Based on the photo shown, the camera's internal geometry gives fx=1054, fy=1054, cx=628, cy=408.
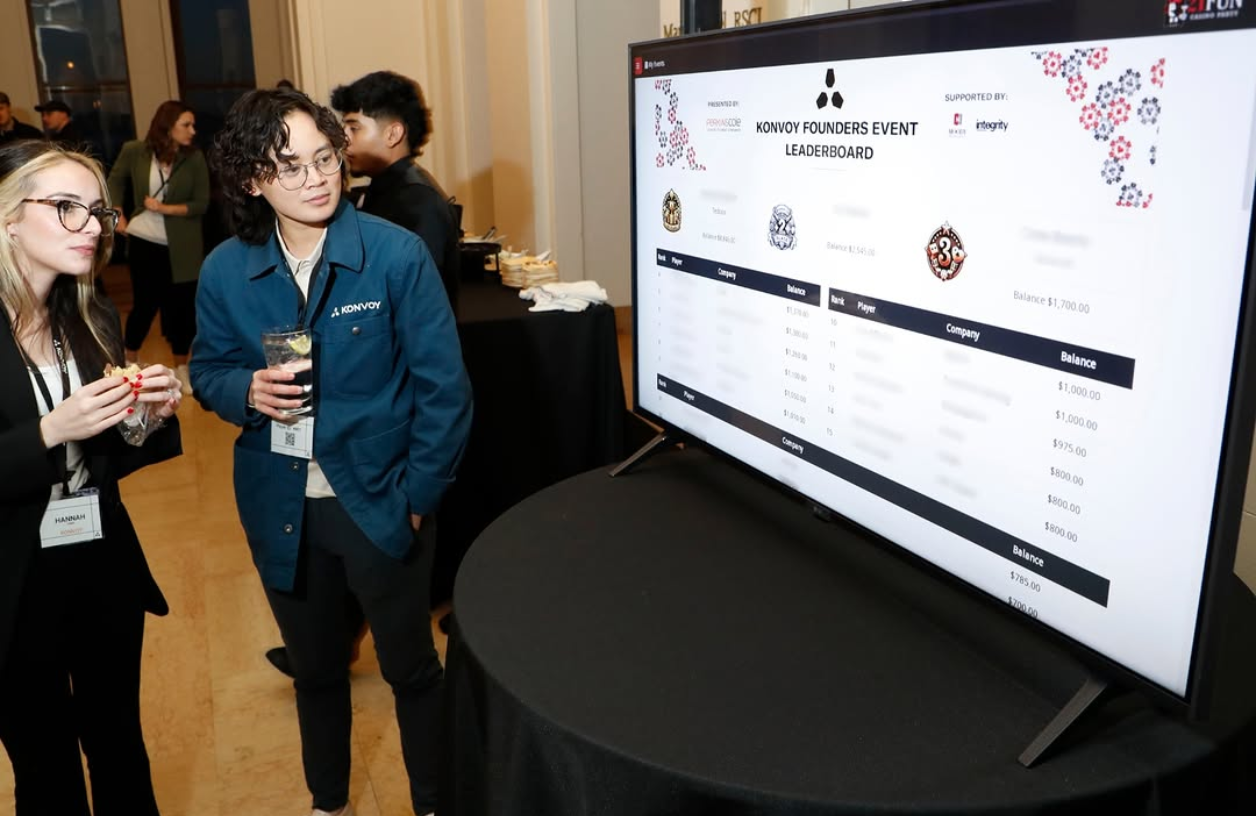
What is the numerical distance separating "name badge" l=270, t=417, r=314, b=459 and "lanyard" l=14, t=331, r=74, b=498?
1.15 ft

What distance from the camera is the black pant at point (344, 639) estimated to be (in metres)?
2.02

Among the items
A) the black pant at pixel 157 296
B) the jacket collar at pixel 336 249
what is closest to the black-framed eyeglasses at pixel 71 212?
the jacket collar at pixel 336 249

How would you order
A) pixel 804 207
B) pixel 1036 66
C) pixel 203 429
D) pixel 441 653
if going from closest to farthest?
pixel 1036 66 → pixel 804 207 → pixel 441 653 → pixel 203 429

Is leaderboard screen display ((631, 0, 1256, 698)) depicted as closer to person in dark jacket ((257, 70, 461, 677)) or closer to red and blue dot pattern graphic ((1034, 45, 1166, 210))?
red and blue dot pattern graphic ((1034, 45, 1166, 210))

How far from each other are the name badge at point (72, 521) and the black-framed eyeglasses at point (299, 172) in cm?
62

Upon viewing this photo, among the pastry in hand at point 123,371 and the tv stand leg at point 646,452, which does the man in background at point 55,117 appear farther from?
the tv stand leg at point 646,452

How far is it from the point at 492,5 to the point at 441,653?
4621 mm

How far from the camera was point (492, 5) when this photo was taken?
21.4ft

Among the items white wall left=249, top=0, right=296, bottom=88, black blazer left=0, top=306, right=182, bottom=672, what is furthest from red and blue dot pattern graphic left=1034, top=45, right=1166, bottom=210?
white wall left=249, top=0, right=296, bottom=88

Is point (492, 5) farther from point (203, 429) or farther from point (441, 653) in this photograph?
point (441, 653)

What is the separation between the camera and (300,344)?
5.98 feet

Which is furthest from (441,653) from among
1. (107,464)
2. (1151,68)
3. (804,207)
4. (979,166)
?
(1151,68)

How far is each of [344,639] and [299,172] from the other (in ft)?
3.09

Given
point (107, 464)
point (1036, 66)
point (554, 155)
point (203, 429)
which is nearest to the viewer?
point (1036, 66)
